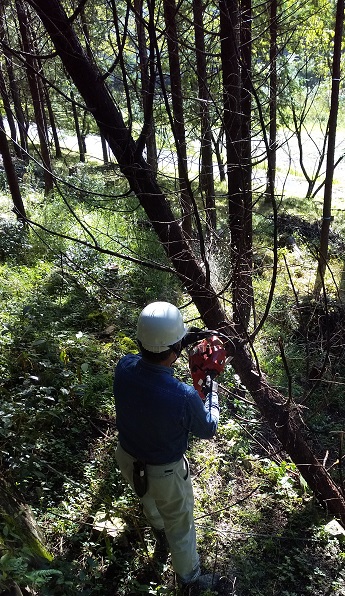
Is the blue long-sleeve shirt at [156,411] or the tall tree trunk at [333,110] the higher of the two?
the tall tree trunk at [333,110]

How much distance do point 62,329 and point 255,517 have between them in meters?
3.00

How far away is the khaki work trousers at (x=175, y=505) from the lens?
2.66 metres

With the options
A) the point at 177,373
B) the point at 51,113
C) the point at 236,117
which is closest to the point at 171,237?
the point at 236,117

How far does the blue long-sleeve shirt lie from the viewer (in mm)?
2475

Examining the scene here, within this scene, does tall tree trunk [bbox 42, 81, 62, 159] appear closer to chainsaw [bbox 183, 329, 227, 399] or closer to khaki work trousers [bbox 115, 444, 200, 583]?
chainsaw [bbox 183, 329, 227, 399]

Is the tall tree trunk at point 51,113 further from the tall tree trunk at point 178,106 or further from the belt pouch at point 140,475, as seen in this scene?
the belt pouch at point 140,475

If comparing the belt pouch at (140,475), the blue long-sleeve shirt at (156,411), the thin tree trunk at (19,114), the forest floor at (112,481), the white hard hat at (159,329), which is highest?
the thin tree trunk at (19,114)

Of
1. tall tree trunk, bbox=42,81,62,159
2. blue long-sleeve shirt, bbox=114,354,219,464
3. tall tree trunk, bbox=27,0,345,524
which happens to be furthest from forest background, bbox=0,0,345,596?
tall tree trunk, bbox=42,81,62,159

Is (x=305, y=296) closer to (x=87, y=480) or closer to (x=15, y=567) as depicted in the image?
(x=87, y=480)

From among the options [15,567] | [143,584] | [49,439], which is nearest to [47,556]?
[143,584]

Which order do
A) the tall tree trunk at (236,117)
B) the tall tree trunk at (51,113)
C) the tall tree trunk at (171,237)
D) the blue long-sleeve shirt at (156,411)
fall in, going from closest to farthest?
the blue long-sleeve shirt at (156,411) → the tall tree trunk at (171,237) → the tall tree trunk at (236,117) → the tall tree trunk at (51,113)

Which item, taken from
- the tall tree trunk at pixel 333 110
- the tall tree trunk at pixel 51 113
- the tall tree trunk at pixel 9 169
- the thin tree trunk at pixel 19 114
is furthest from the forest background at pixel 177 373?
the tall tree trunk at pixel 9 169

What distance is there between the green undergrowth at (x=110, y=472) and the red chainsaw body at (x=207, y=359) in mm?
770

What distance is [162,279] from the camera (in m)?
7.26
